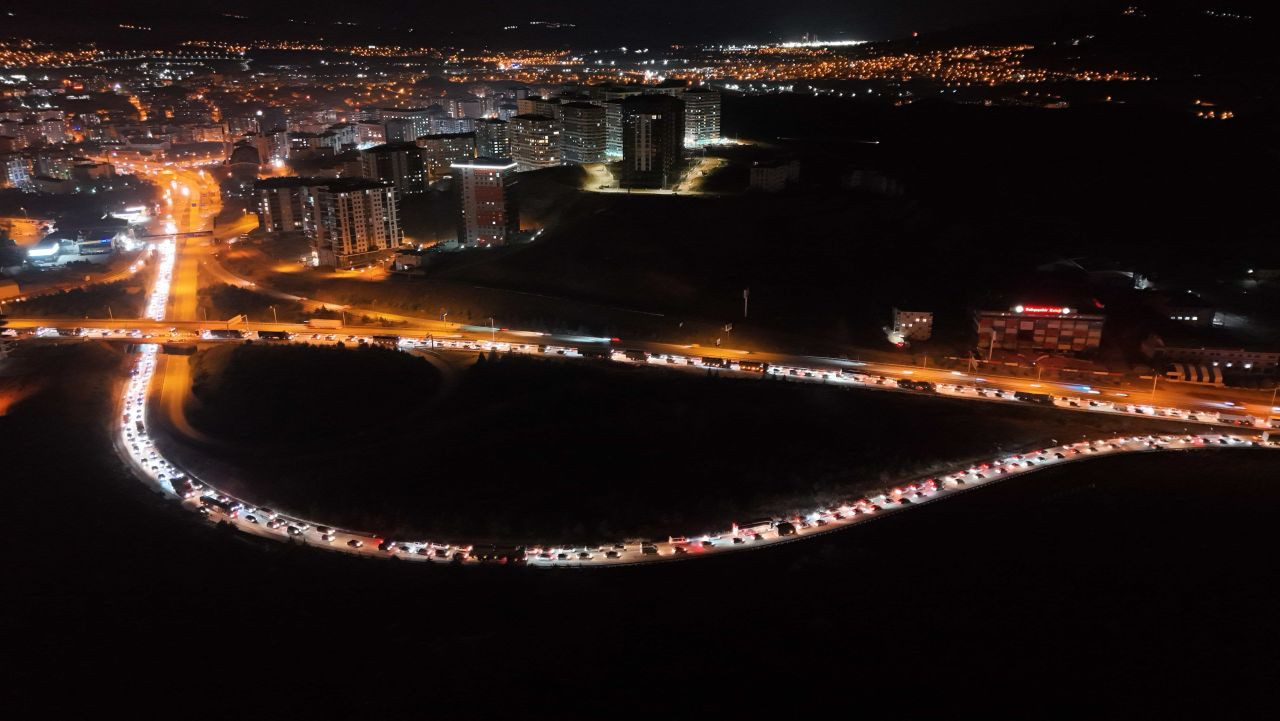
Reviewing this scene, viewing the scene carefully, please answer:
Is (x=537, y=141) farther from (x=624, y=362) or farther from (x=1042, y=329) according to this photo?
(x=1042, y=329)

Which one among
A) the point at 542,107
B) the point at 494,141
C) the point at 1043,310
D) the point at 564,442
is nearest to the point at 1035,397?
the point at 1043,310

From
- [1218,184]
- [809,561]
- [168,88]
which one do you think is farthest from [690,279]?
[168,88]

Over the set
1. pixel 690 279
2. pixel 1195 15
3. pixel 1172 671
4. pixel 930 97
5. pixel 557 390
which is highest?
pixel 1195 15

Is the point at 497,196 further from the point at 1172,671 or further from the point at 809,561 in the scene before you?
the point at 1172,671

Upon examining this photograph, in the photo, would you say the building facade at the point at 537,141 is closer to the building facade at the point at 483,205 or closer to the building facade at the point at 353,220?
the building facade at the point at 483,205

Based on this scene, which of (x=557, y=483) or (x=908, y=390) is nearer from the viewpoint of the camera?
(x=557, y=483)

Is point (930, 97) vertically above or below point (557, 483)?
above
